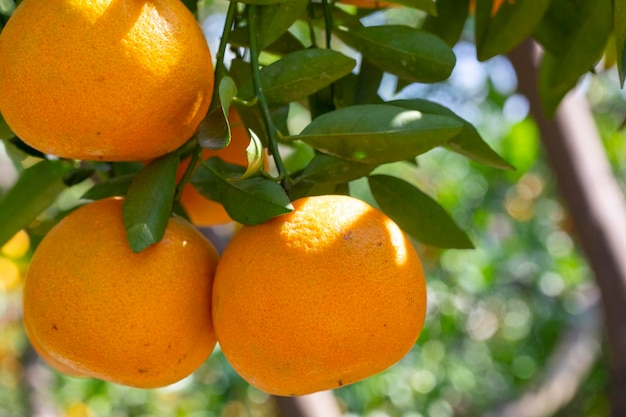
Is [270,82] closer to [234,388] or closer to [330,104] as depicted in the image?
[330,104]

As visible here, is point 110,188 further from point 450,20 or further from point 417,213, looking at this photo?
point 450,20

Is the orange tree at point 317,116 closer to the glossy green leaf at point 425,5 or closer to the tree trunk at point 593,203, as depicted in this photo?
the glossy green leaf at point 425,5

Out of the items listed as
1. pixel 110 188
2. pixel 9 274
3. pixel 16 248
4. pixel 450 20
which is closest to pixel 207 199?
pixel 110 188

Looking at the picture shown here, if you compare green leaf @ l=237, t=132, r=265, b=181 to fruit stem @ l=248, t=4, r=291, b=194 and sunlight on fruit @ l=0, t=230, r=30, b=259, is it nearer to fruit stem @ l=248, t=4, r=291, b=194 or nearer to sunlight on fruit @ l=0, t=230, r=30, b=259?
fruit stem @ l=248, t=4, r=291, b=194

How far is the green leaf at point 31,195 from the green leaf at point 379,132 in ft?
1.06

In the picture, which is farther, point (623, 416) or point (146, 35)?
point (623, 416)

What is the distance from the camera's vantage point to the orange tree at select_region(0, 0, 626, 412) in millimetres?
634

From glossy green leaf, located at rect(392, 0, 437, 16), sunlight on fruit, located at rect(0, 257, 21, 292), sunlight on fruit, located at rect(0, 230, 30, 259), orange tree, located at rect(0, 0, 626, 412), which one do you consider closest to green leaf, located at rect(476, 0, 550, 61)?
orange tree, located at rect(0, 0, 626, 412)

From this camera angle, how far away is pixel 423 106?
705 millimetres

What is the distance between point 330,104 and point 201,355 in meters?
0.28

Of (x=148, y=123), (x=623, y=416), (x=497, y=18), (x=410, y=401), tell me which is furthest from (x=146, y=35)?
(x=410, y=401)

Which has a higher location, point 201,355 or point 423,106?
point 423,106

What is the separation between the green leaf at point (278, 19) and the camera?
0.70 metres

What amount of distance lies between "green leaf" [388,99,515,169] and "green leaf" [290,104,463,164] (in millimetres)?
51
